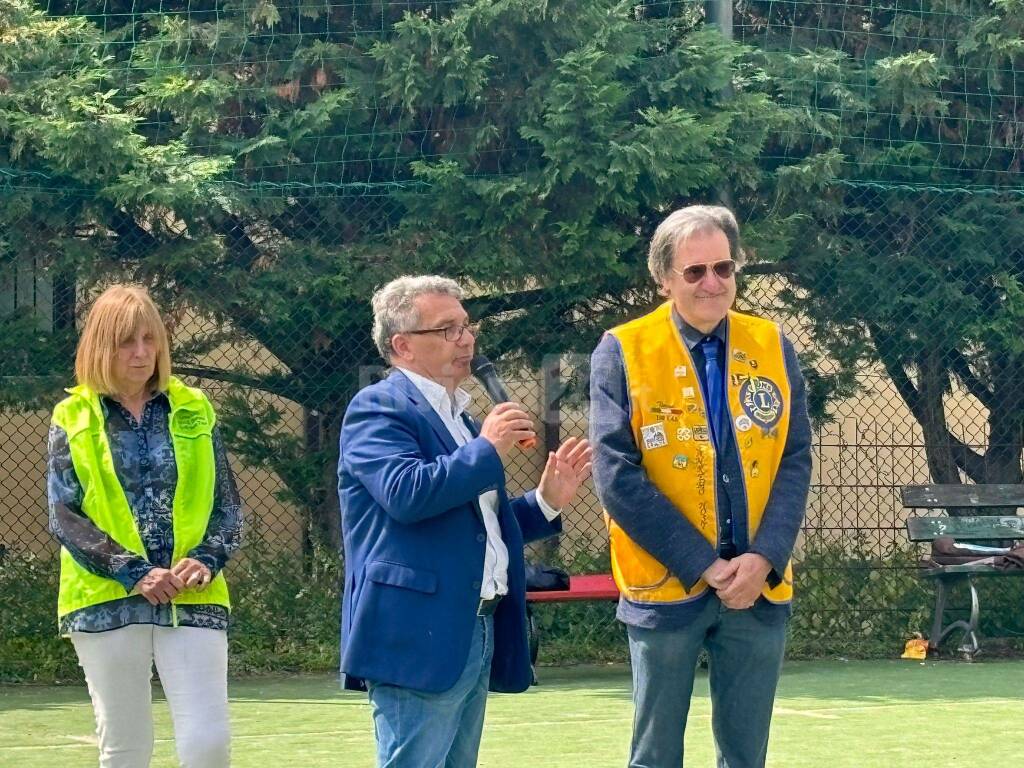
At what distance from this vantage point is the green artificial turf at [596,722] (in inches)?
248

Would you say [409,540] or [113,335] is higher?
[113,335]

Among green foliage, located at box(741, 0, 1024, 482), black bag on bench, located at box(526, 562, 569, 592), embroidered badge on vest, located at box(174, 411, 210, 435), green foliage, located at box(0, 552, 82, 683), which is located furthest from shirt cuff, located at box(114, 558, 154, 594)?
green foliage, located at box(741, 0, 1024, 482)

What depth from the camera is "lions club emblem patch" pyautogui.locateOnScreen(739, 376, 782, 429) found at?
12.6ft

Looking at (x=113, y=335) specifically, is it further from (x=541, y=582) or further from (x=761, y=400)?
(x=541, y=582)

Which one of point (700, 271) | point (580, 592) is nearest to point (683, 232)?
point (700, 271)

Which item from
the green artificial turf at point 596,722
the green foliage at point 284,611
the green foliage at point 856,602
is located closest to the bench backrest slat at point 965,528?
the green foliage at point 856,602

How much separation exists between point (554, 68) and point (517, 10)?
37 centimetres

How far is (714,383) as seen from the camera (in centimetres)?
384

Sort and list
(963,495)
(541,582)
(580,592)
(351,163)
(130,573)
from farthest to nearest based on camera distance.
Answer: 1. (963,495)
2. (351,163)
3. (580,592)
4. (541,582)
5. (130,573)

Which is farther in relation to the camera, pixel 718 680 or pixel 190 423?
pixel 190 423

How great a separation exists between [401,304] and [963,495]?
698cm

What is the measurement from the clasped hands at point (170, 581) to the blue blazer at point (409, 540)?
63 centimetres

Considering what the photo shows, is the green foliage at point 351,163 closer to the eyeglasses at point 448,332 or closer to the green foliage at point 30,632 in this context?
the green foliage at point 30,632

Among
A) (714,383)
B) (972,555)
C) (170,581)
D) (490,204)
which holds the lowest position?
(972,555)
